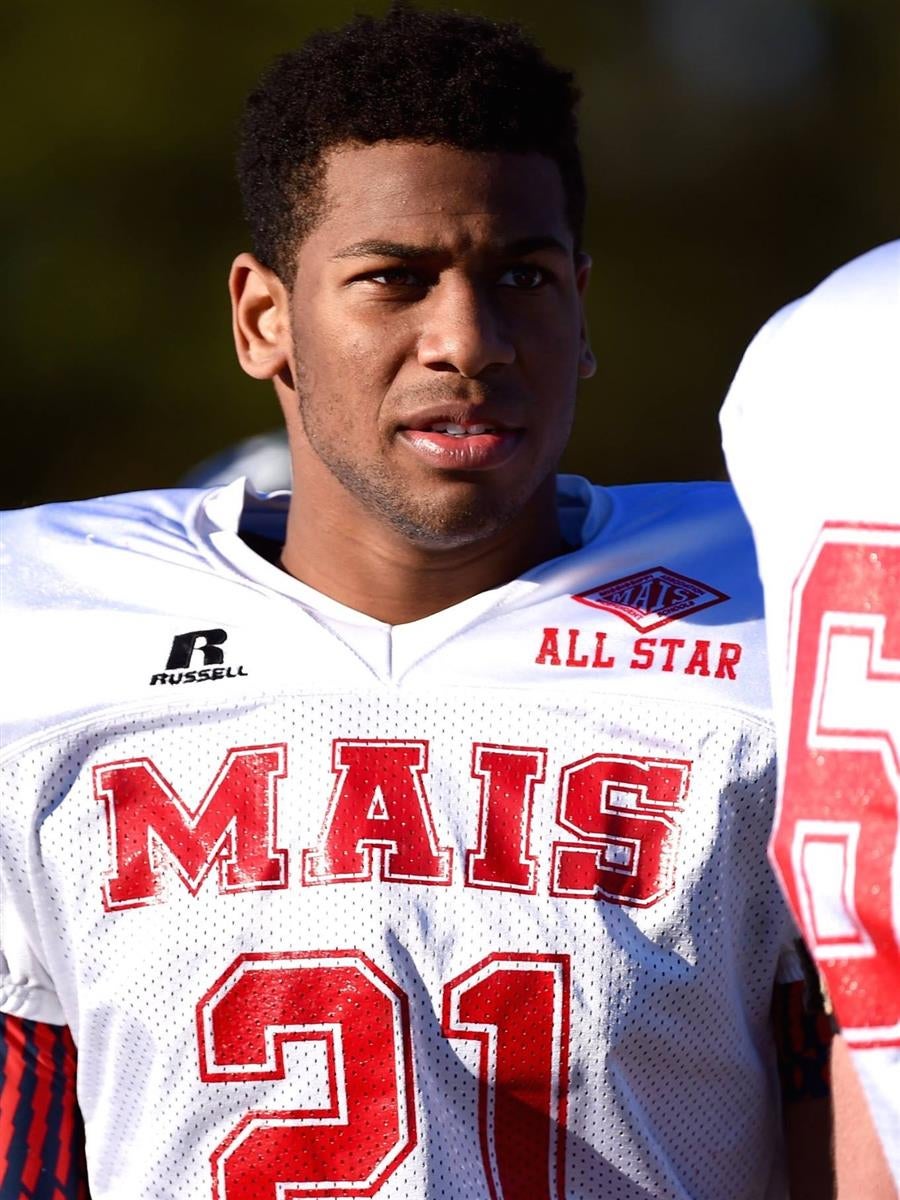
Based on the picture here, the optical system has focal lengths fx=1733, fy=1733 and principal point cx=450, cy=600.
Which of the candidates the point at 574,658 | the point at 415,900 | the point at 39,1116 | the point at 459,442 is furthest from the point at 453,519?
the point at 39,1116

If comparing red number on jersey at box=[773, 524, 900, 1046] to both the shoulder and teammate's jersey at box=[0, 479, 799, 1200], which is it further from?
the shoulder

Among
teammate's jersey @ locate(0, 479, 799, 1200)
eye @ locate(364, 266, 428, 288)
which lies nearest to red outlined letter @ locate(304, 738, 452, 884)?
teammate's jersey @ locate(0, 479, 799, 1200)

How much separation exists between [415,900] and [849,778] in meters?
0.69

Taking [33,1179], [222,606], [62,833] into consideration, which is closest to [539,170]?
[222,606]

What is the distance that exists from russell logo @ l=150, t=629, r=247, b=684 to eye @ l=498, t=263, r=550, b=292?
502mm

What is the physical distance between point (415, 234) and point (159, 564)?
1.66ft

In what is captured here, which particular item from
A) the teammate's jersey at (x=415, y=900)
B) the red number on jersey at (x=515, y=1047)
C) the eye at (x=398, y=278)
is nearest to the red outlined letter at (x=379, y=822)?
the teammate's jersey at (x=415, y=900)

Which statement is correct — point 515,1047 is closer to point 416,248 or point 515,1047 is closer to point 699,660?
point 699,660

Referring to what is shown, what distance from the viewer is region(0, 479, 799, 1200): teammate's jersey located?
5.79 feet

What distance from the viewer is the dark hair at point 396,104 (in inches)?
75.9

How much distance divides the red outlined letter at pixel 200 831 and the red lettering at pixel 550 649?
30cm

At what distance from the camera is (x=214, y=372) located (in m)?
6.36

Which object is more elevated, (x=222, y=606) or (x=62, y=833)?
(x=222, y=606)

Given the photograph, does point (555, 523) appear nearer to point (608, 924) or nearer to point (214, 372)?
point (608, 924)
